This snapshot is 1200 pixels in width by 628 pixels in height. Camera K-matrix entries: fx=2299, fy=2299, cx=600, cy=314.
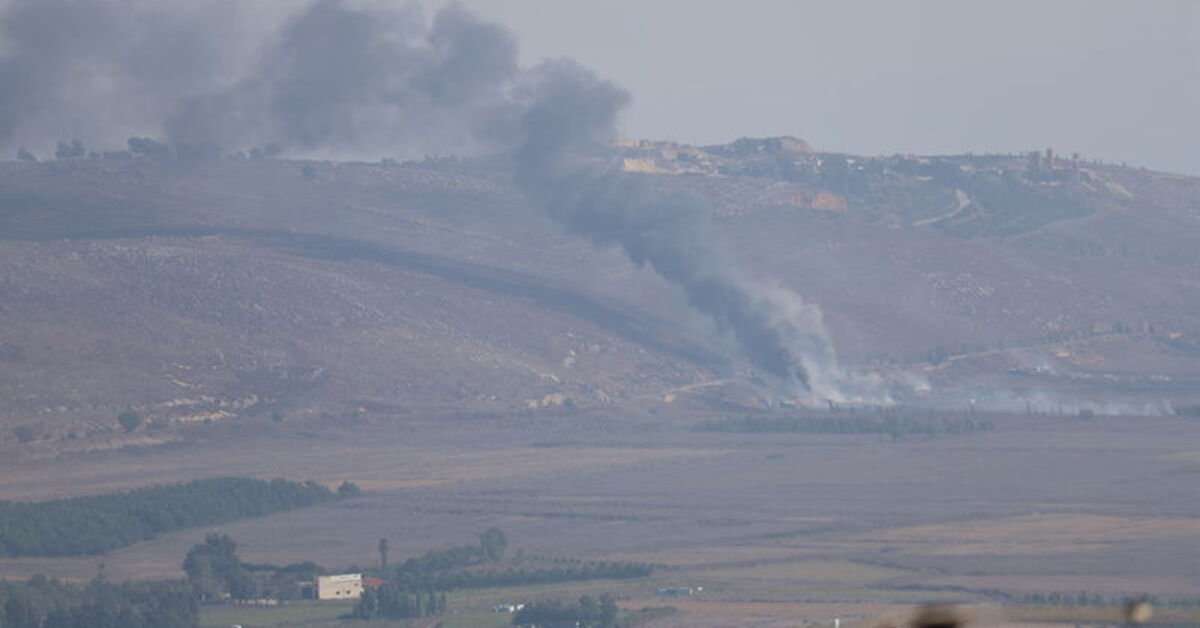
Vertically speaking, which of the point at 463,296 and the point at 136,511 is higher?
the point at 463,296

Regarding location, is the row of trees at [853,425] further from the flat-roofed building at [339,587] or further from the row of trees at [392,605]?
the row of trees at [392,605]

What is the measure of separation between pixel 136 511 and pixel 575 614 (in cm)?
2569

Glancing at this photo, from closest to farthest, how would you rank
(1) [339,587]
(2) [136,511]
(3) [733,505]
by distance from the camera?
(1) [339,587]
(2) [136,511]
(3) [733,505]

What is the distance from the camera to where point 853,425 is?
10169 centimetres

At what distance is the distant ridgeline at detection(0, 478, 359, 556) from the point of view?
7006cm

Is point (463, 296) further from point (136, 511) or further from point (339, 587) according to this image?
point (339, 587)

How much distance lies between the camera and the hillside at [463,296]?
112062mm

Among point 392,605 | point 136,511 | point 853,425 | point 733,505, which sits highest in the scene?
point 853,425

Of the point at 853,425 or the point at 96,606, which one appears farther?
the point at 853,425

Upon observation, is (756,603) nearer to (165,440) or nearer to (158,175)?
(165,440)

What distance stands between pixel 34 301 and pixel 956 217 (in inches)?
3733

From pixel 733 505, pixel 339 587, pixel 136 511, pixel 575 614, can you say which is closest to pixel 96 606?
pixel 339 587

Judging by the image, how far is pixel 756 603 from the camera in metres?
56.1

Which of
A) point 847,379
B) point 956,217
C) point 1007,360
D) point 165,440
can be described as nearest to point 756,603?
point 165,440
